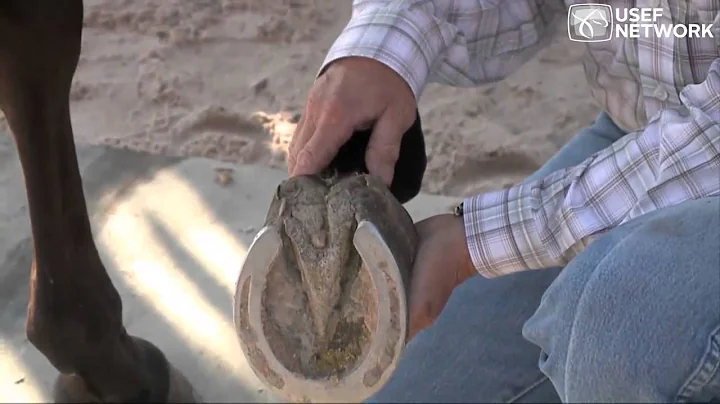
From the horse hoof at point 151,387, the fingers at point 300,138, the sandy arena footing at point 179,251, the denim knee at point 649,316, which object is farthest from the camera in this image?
the sandy arena footing at point 179,251

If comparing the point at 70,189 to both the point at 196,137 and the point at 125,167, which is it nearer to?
the point at 125,167

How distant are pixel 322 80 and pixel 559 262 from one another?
0.23 metres

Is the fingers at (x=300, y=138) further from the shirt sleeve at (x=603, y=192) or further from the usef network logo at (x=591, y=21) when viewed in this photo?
the usef network logo at (x=591, y=21)

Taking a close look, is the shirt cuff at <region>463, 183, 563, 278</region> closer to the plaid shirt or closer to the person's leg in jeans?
the plaid shirt

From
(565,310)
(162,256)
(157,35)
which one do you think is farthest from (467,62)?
(157,35)

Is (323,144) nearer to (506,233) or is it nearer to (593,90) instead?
(506,233)

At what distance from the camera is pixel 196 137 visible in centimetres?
134

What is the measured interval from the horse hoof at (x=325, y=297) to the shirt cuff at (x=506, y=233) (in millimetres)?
92

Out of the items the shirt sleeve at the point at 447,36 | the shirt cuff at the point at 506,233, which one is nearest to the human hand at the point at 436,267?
the shirt cuff at the point at 506,233

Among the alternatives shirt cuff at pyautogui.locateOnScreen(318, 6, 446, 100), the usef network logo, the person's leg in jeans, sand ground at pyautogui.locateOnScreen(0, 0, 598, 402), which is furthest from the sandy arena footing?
the usef network logo

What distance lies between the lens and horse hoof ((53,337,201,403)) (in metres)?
0.82

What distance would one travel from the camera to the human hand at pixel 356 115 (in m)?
0.66

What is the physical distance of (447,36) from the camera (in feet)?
2.37

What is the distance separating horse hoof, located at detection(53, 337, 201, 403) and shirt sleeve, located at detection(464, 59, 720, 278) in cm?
37
